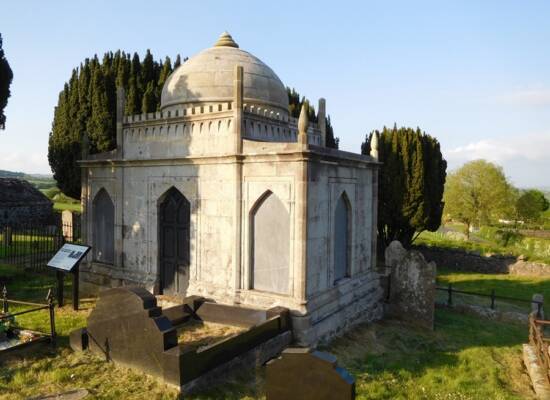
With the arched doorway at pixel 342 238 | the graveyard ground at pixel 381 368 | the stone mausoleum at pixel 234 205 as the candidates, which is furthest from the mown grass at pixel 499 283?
the arched doorway at pixel 342 238

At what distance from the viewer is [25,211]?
3059 centimetres

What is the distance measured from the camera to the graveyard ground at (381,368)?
7.54 meters

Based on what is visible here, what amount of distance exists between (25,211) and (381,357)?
96.9 feet

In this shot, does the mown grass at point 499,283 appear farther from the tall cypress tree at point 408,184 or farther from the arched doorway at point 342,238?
the arched doorway at point 342,238

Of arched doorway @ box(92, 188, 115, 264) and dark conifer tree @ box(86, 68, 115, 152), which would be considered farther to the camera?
dark conifer tree @ box(86, 68, 115, 152)

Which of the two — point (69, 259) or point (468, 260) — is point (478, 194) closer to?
point (468, 260)

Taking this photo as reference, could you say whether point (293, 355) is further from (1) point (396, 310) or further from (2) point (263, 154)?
(1) point (396, 310)

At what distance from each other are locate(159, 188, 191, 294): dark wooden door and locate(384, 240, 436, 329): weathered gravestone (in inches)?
271

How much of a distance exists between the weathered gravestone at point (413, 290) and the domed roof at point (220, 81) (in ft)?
22.1

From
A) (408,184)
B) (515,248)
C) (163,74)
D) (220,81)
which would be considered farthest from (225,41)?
(515,248)

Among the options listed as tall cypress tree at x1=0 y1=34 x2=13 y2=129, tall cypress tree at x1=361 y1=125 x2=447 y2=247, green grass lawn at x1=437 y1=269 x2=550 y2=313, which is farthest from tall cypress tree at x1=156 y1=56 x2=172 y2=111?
green grass lawn at x1=437 y1=269 x2=550 y2=313

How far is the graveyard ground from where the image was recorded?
7539mm

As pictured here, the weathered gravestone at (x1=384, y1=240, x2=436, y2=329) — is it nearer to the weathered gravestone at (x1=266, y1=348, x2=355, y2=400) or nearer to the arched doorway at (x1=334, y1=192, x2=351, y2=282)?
the arched doorway at (x1=334, y1=192, x2=351, y2=282)

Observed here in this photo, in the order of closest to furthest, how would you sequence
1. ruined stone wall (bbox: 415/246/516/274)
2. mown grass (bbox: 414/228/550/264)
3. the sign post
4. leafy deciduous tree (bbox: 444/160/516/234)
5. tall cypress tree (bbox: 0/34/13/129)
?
the sign post, tall cypress tree (bbox: 0/34/13/129), ruined stone wall (bbox: 415/246/516/274), mown grass (bbox: 414/228/550/264), leafy deciduous tree (bbox: 444/160/516/234)
